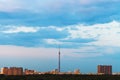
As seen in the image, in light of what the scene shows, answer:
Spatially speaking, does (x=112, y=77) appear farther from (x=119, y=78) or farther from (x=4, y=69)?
(x=4, y=69)

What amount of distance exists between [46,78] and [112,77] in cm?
567

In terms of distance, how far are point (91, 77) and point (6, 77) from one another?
21.4 ft

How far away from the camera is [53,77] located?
24859mm

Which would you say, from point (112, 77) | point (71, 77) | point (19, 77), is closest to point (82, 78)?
point (71, 77)

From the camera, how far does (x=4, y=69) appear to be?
4619cm

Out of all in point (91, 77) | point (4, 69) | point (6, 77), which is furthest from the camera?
point (4, 69)

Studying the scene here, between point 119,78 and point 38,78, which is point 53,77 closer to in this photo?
point 38,78

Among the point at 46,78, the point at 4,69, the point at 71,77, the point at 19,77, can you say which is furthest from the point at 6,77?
the point at 4,69

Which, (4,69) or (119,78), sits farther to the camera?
(4,69)

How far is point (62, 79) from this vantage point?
24.6m

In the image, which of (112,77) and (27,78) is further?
(112,77)

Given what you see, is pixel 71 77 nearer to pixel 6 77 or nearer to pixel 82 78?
pixel 82 78

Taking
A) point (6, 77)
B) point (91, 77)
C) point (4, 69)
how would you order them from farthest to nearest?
point (4, 69) < point (91, 77) < point (6, 77)

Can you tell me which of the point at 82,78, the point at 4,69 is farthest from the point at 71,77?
the point at 4,69
